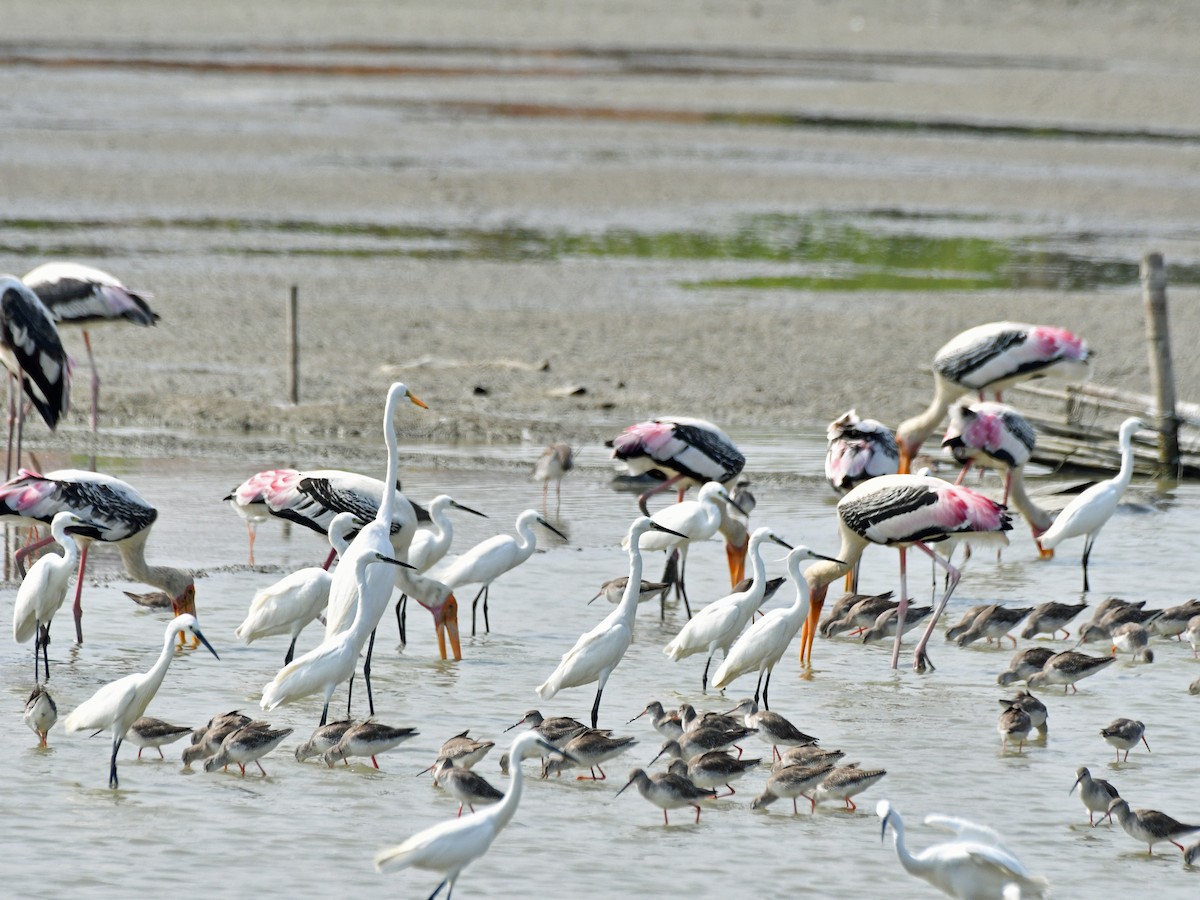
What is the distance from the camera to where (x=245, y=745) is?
8016mm

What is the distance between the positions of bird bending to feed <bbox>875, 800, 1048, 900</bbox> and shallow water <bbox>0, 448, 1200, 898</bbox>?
1.49 feet

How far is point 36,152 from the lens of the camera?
30203mm

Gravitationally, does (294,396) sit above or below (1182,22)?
below

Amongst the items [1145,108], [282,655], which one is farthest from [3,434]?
[1145,108]

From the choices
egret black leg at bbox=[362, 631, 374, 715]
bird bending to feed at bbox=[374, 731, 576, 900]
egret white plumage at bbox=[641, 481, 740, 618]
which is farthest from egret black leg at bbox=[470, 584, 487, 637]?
bird bending to feed at bbox=[374, 731, 576, 900]

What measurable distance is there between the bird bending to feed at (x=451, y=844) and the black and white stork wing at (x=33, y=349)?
7.59 m

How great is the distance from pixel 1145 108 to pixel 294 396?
27.1 m

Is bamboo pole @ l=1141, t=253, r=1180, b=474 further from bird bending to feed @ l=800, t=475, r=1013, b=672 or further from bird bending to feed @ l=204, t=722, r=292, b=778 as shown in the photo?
bird bending to feed @ l=204, t=722, r=292, b=778

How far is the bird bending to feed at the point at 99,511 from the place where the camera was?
1051cm

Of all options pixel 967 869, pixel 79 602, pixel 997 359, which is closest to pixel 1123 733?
pixel 967 869

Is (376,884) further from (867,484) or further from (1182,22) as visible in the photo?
(1182,22)

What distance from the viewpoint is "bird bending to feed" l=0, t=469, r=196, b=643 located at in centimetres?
1051

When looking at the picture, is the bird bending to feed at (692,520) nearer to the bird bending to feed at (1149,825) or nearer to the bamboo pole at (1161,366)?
the bird bending to feed at (1149,825)

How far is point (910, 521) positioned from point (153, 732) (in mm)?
4283
